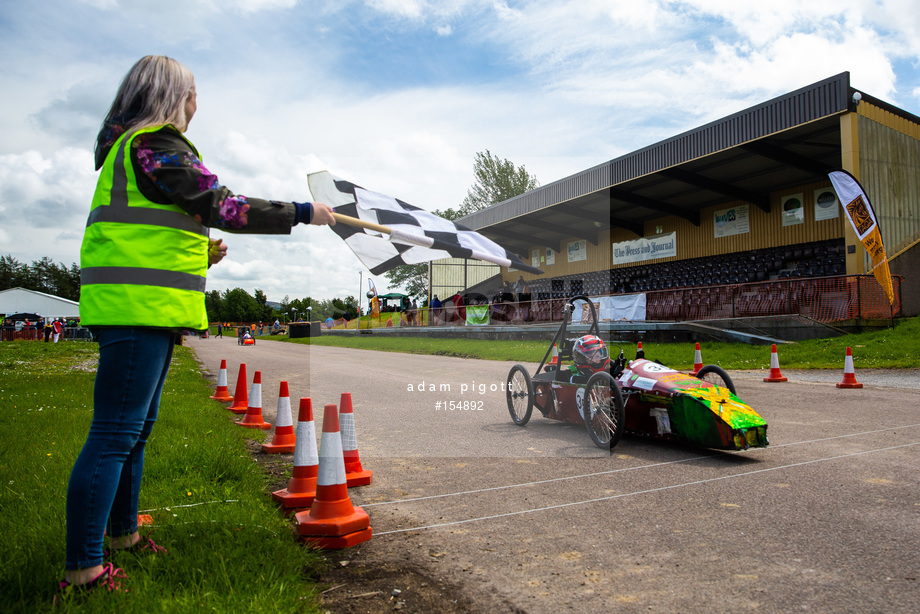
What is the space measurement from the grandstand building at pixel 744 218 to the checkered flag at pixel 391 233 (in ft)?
Result: 25.8

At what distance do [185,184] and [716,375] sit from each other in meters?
5.99

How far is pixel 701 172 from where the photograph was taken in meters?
24.8

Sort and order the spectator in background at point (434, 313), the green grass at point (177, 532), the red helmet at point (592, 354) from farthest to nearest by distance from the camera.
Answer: the spectator in background at point (434, 313) → the red helmet at point (592, 354) → the green grass at point (177, 532)

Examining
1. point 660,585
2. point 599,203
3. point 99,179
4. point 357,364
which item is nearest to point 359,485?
point 660,585

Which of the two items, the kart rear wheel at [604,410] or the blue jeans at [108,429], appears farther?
the kart rear wheel at [604,410]

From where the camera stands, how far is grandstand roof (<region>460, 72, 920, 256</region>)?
19219mm

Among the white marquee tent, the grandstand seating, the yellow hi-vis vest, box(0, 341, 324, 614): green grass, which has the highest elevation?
the white marquee tent

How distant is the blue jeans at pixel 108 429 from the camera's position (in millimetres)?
2357

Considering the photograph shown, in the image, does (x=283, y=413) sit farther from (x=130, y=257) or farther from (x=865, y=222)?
(x=865, y=222)

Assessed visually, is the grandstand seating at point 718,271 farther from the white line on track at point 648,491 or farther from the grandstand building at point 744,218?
the white line on track at point 648,491

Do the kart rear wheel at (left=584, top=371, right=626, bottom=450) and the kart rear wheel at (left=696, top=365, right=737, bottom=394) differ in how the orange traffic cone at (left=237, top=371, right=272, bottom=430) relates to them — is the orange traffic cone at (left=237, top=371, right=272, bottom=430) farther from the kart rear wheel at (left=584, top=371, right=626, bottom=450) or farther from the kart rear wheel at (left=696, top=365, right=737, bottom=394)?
the kart rear wheel at (left=696, top=365, right=737, bottom=394)

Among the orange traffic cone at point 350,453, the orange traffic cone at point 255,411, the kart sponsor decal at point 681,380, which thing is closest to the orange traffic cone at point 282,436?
the orange traffic cone at point 350,453

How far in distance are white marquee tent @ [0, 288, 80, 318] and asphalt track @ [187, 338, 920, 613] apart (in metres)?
84.0

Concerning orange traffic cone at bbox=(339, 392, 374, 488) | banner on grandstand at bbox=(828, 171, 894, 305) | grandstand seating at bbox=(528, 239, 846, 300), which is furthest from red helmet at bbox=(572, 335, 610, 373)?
grandstand seating at bbox=(528, 239, 846, 300)
